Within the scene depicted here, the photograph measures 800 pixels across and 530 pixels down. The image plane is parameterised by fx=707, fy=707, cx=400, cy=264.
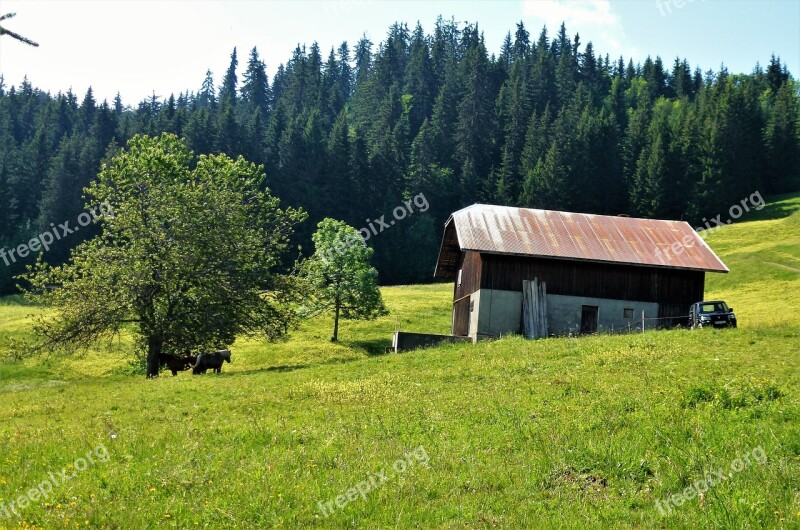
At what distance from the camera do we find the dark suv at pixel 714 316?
3547 centimetres

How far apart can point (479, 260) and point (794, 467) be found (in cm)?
2914

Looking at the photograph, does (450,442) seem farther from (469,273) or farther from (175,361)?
(469,273)

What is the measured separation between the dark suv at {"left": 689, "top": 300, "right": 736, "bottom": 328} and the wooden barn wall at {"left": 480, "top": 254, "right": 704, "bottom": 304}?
362 centimetres

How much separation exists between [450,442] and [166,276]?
1000 inches

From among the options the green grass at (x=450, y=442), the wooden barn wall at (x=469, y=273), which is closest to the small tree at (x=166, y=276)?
the green grass at (x=450, y=442)

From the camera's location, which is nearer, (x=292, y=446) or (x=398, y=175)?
(x=292, y=446)

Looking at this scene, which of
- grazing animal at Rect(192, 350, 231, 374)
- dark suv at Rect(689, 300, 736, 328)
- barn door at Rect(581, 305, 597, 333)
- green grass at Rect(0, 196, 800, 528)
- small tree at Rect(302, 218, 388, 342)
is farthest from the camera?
small tree at Rect(302, 218, 388, 342)

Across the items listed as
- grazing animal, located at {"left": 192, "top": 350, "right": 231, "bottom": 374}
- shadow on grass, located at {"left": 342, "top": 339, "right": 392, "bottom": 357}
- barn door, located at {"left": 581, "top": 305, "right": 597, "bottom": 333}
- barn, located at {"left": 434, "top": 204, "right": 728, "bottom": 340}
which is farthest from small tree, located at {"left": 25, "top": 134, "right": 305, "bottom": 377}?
barn door, located at {"left": 581, "top": 305, "right": 597, "bottom": 333}

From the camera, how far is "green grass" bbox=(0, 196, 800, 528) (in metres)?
10.8

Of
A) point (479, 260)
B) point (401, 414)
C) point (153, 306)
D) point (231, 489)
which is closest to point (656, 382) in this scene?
point (401, 414)

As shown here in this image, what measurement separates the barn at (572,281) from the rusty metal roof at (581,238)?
0.06 m

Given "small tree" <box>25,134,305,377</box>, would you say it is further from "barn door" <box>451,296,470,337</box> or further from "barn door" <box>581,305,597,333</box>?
"barn door" <box>581,305,597,333</box>

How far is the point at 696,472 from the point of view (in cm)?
1184

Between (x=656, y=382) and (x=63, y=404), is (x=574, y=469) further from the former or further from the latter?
(x=63, y=404)
